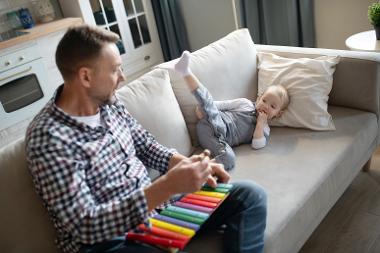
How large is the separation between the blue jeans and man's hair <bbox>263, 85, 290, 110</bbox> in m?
0.66

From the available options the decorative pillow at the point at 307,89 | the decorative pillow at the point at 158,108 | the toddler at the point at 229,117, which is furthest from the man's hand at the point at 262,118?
the decorative pillow at the point at 158,108

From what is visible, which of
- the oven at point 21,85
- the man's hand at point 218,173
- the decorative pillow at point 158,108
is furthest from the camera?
the oven at point 21,85

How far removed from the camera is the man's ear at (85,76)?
1178 millimetres

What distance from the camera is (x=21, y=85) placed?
10.3ft

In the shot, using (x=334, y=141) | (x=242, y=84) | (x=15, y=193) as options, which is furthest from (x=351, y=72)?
(x=15, y=193)

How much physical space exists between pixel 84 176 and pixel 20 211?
0.98 ft

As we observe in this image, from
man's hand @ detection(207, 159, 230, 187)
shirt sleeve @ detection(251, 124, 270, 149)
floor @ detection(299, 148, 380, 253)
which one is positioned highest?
man's hand @ detection(207, 159, 230, 187)

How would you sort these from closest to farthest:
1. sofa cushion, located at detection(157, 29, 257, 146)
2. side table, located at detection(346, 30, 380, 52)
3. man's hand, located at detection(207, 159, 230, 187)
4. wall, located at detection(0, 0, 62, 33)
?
man's hand, located at detection(207, 159, 230, 187)
sofa cushion, located at detection(157, 29, 257, 146)
side table, located at detection(346, 30, 380, 52)
wall, located at detection(0, 0, 62, 33)

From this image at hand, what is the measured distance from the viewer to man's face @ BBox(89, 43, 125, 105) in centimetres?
120

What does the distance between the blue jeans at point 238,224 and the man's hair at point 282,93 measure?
66 cm

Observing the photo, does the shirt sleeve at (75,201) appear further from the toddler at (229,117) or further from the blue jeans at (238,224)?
the toddler at (229,117)

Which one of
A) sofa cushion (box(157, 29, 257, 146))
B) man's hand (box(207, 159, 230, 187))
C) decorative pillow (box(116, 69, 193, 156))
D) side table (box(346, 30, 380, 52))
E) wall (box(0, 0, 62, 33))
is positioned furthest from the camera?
wall (box(0, 0, 62, 33))

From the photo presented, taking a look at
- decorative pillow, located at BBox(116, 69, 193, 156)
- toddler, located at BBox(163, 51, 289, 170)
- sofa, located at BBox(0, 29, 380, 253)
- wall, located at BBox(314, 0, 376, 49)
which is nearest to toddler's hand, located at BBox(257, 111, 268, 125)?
toddler, located at BBox(163, 51, 289, 170)

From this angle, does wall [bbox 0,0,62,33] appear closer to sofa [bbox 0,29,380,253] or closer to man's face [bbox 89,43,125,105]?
sofa [bbox 0,29,380,253]
